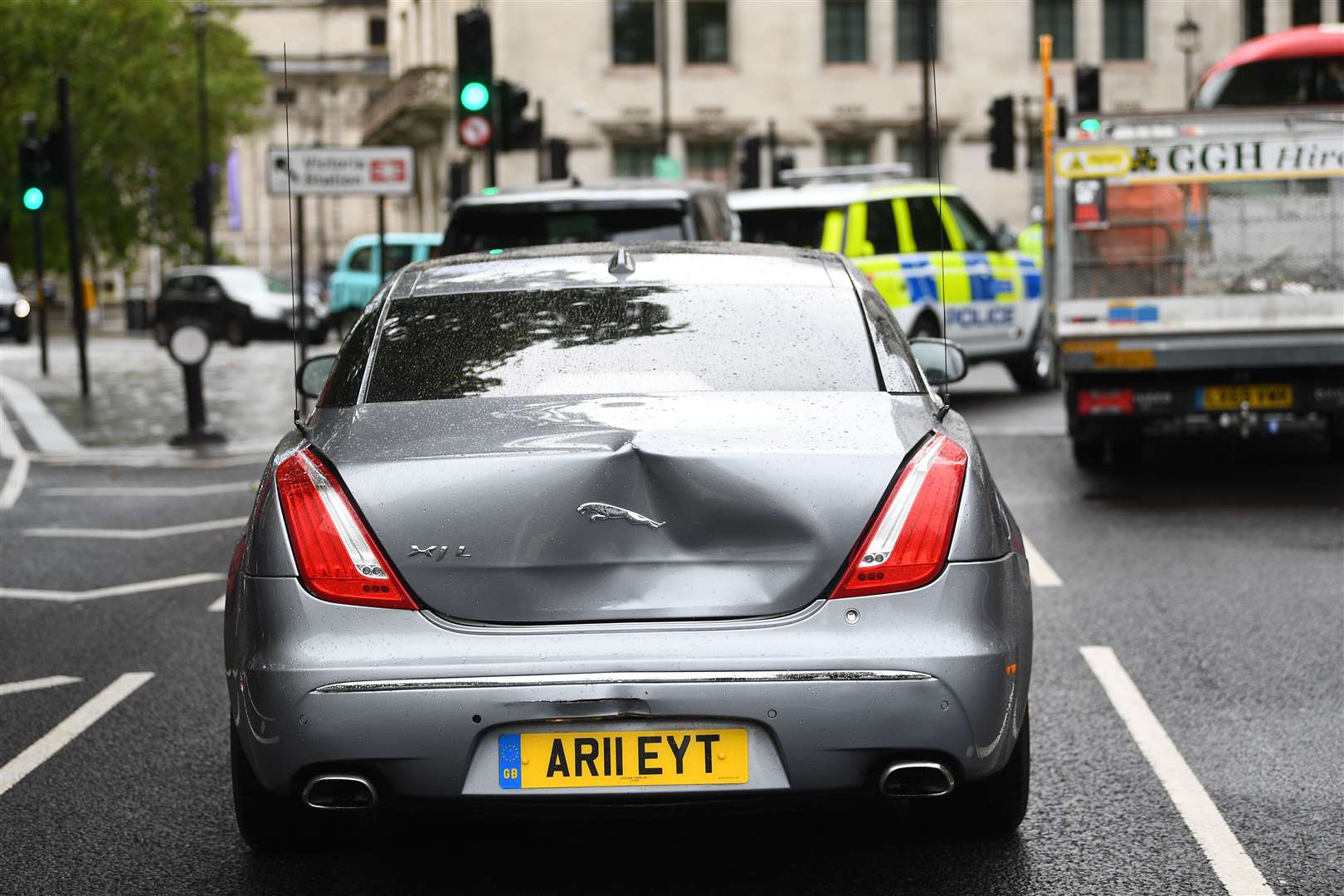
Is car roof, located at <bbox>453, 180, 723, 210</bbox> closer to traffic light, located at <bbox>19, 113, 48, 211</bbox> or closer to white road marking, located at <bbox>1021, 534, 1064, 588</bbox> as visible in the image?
white road marking, located at <bbox>1021, 534, 1064, 588</bbox>

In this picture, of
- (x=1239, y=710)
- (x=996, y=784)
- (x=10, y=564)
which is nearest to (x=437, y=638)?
(x=996, y=784)

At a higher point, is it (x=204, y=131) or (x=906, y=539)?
(x=204, y=131)

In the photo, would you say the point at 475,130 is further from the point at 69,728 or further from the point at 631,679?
the point at 631,679

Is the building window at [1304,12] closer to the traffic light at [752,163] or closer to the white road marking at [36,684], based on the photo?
the traffic light at [752,163]

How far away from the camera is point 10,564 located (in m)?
10.4

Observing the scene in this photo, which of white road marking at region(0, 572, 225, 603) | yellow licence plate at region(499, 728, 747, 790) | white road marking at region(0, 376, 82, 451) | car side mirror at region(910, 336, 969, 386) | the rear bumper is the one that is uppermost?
car side mirror at region(910, 336, 969, 386)

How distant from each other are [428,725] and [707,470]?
2.45 feet

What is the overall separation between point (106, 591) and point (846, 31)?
150 ft

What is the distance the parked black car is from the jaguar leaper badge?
36777 mm

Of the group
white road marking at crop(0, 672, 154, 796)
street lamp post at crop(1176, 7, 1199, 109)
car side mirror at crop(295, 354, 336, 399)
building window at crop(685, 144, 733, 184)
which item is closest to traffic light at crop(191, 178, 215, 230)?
building window at crop(685, 144, 733, 184)

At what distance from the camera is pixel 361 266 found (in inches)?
1505

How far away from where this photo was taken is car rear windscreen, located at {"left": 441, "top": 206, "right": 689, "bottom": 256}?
12414 mm

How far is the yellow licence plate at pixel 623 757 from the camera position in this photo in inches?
160

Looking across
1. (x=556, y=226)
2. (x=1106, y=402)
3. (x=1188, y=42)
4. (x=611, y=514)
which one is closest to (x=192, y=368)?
(x=556, y=226)
